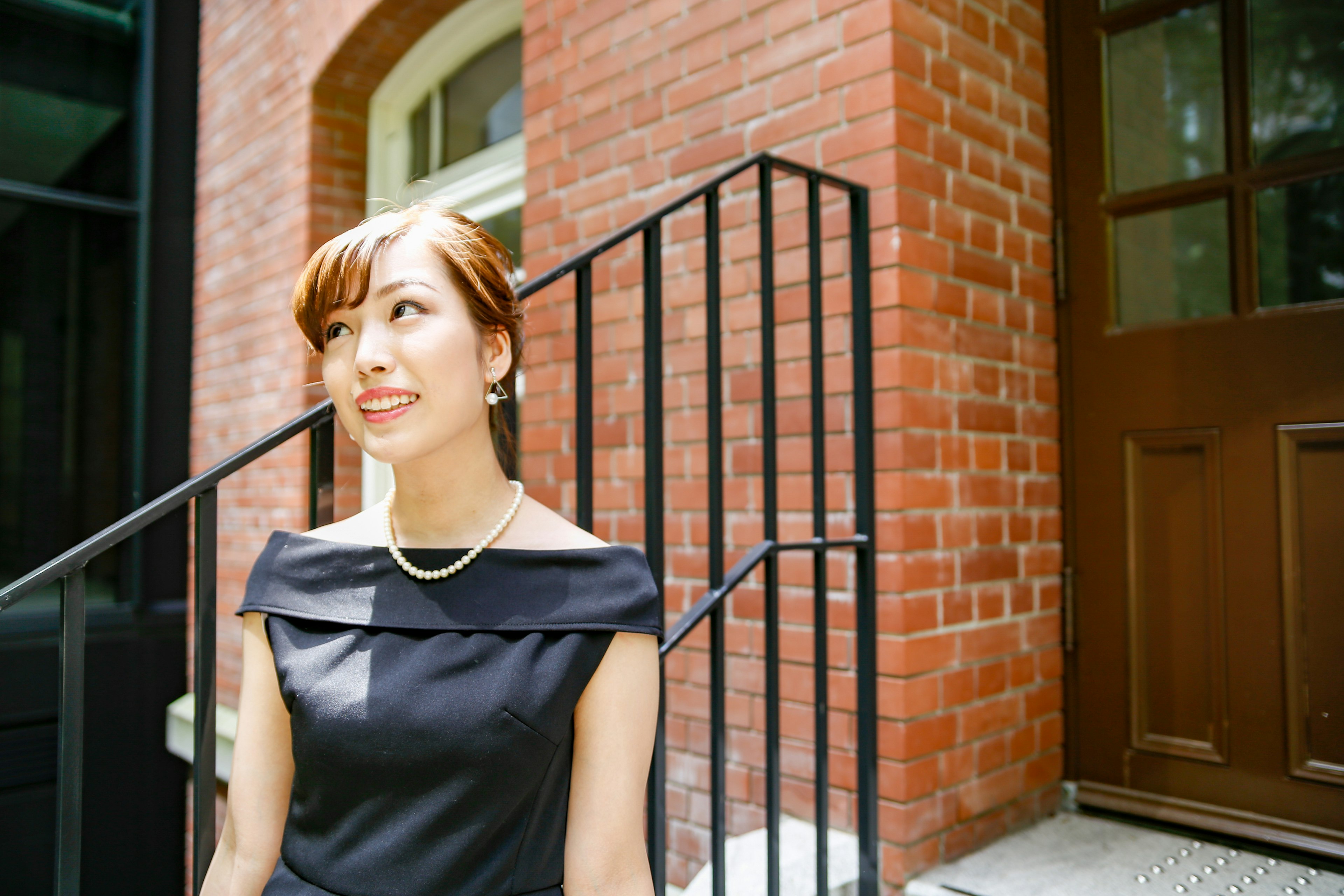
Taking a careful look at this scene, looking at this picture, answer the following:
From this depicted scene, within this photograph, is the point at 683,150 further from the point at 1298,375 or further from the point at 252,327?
the point at 252,327

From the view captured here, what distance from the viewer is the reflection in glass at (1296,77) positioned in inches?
77.9

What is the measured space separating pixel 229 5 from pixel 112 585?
9.67 feet

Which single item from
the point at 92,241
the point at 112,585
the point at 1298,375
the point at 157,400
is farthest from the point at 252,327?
the point at 1298,375

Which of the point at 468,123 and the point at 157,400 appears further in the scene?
the point at 157,400

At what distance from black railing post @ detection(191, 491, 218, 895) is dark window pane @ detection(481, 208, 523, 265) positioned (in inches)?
94.9

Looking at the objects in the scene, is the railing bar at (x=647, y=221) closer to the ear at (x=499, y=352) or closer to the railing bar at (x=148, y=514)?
the ear at (x=499, y=352)

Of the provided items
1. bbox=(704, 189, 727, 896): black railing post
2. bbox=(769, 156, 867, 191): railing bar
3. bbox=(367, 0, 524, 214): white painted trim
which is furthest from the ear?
bbox=(367, 0, 524, 214): white painted trim

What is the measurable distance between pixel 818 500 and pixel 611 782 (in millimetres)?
858

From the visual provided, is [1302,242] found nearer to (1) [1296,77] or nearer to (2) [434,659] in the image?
(1) [1296,77]

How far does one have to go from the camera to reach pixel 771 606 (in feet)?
5.66

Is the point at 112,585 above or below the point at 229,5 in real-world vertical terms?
below

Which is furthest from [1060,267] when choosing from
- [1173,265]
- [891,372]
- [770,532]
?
[770,532]

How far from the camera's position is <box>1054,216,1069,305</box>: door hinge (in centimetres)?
236

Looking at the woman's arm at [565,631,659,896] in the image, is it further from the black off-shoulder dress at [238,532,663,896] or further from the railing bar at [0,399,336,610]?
the railing bar at [0,399,336,610]
